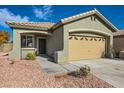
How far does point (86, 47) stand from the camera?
1435 cm

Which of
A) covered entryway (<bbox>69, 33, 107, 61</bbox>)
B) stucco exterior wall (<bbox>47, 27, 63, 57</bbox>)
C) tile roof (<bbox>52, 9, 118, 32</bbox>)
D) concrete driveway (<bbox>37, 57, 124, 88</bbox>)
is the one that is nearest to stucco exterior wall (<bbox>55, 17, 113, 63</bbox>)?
tile roof (<bbox>52, 9, 118, 32</bbox>)

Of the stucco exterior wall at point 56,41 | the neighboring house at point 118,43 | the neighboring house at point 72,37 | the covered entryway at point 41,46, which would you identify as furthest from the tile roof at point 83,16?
the covered entryway at point 41,46

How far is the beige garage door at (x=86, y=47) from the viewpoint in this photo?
44.1 feet

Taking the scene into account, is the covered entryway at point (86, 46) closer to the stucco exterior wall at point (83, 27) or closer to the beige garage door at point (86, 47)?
the beige garage door at point (86, 47)

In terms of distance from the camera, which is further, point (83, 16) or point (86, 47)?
point (86, 47)

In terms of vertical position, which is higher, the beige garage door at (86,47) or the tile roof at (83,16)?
the tile roof at (83,16)

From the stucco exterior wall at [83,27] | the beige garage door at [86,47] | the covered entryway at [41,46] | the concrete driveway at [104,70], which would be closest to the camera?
the concrete driveway at [104,70]

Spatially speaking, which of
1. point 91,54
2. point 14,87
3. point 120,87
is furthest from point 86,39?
point 14,87

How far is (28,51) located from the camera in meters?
Result: 14.8

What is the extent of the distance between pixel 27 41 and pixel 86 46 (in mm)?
6880

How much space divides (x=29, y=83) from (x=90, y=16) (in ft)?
32.8

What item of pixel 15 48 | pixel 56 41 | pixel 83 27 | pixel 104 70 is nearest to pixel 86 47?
pixel 83 27

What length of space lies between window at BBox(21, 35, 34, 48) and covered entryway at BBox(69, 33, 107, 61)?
5.34 m

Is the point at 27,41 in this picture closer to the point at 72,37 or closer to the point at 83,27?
the point at 72,37
